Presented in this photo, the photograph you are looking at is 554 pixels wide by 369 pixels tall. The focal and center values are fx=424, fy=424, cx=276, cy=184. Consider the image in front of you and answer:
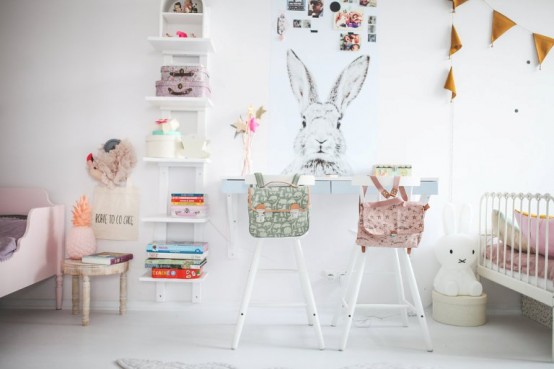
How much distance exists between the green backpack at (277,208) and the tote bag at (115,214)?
113 cm

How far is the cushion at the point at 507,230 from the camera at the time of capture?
2.52 m

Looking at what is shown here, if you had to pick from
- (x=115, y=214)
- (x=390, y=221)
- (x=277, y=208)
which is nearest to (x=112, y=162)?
(x=115, y=214)

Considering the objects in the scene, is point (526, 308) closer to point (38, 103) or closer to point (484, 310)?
point (484, 310)

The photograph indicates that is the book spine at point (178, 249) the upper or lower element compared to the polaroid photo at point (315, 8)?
lower

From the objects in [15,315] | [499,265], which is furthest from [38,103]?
[499,265]

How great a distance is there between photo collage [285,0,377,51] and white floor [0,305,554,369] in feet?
6.28

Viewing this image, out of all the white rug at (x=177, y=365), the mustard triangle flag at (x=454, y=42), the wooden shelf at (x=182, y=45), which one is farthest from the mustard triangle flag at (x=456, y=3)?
the white rug at (x=177, y=365)

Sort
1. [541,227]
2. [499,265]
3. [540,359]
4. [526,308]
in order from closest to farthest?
[540,359], [541,227], [499,265], [526,308]

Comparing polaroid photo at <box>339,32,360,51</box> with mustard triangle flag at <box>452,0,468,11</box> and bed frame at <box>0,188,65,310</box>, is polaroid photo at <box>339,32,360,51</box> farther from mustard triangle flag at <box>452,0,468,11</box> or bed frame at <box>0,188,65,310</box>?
bed frame at <box>0,188,65,310</box>

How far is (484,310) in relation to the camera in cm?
268

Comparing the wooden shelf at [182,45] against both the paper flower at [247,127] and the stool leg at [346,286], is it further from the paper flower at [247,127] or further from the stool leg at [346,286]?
the stool leg at [346,286]

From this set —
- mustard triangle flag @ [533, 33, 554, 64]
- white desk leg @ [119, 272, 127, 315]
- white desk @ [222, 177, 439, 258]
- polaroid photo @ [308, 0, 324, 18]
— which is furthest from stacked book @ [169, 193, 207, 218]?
mustard triangle flag @ [533, 33, 554, 64]

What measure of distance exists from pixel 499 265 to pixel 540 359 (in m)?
0.62

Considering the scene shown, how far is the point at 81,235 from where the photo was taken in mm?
2723
